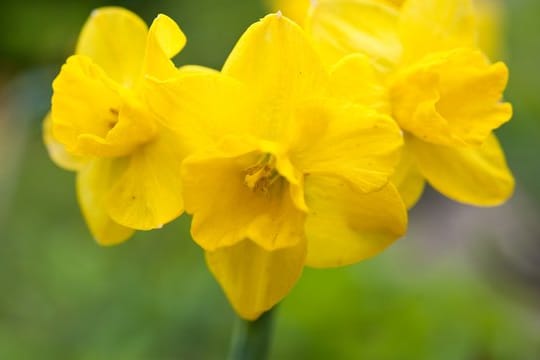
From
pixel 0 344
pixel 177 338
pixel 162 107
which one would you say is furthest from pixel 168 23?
pixel 0 344

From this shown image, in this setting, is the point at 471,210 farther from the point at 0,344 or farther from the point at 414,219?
the point at 0,344

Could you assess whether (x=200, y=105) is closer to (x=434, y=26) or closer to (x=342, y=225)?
(x=342, y=225)

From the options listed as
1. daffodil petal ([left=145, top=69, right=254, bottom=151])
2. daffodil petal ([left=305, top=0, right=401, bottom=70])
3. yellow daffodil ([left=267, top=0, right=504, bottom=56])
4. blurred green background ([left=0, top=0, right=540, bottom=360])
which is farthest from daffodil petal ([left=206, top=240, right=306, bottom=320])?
yellow daffodil ([left=267, top=0, right=504, bottom=56])

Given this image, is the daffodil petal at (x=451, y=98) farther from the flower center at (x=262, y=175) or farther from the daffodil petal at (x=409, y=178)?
the flower center at (x=262, y=175)

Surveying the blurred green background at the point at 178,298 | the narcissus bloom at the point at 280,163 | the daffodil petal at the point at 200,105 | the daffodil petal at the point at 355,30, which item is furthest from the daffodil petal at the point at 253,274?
the blurred green background at the point at 178,298

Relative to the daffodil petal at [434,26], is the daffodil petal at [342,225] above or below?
below

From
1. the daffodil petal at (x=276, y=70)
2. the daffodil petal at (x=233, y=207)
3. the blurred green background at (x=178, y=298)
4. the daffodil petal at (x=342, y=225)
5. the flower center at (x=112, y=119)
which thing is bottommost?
the blurred green background at (x=178, y=298)
